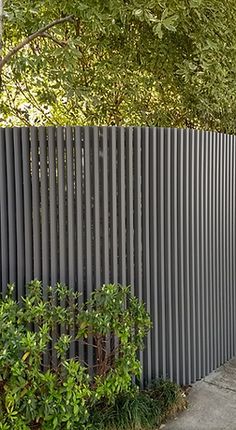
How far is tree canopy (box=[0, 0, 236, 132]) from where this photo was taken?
4539mm

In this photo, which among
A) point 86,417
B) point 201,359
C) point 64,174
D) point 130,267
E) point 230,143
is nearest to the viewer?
point 86,417

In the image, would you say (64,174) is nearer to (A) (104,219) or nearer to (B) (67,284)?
(A) (104,219)

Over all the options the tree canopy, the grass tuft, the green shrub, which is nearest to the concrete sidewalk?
the grass tuft

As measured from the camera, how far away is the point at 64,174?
3422mm

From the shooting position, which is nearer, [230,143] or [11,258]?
[11,258]

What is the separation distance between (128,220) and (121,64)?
2.65 metres

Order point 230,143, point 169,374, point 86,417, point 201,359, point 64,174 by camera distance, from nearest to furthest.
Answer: point 86,417 < point 64,174 < point 169,374 < point 201,359 < point 230,143

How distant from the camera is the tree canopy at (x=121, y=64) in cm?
454

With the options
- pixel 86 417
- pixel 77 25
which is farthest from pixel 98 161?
pixel 77 25

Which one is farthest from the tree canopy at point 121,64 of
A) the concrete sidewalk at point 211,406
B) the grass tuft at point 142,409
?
the concrete sidewalk at point 211,406

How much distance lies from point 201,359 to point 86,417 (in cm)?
154

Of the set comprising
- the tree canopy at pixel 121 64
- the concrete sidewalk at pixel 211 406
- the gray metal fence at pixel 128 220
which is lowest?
the concrete sidewalk at pixel 211 406

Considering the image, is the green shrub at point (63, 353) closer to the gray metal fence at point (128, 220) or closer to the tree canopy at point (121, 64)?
the gray metal fence at point (128, 220)

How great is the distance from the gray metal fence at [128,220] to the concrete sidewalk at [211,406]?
0.14 m
